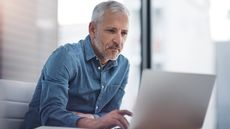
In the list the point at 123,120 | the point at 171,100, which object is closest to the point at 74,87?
the point at 123,120

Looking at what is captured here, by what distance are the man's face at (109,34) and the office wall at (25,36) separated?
323 millimetres

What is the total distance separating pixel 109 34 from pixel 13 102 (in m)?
0.49

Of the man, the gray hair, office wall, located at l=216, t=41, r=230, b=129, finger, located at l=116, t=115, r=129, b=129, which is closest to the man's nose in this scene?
the man

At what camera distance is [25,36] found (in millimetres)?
1643

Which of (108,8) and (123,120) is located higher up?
(108,8)

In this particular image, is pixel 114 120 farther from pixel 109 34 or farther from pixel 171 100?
pixel 109 34

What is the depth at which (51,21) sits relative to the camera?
1.82m

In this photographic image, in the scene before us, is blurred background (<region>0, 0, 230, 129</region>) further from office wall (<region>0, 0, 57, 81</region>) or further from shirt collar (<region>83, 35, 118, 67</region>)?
shirt collar (<region>83, 35, 118, 67</region>)

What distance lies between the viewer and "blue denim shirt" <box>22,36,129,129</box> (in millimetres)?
1287

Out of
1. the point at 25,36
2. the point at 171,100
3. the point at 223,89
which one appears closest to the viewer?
the point at 171,100

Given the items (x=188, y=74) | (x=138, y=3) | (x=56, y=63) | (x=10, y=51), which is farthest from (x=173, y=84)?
(x=138, y=3)

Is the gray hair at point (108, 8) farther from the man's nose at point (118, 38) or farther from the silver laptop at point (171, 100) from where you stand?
the silver laptop at point (171, 100)

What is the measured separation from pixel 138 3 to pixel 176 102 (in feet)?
5.78

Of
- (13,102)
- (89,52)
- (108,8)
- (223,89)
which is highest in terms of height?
(108,8)
